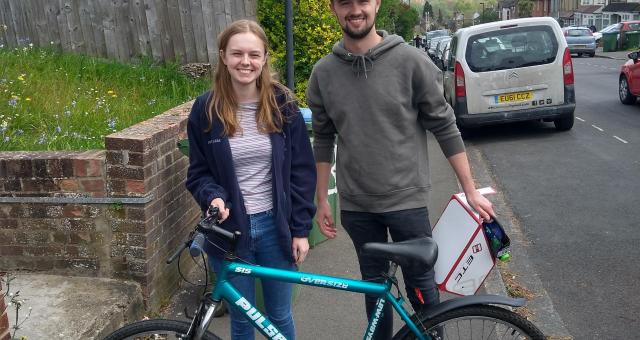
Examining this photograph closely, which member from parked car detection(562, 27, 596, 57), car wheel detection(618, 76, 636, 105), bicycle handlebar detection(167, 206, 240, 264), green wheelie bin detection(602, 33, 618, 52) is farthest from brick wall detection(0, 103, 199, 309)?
green wheelie bin detection(602, 33, 618, 52)

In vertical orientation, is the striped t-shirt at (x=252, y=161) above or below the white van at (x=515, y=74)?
above

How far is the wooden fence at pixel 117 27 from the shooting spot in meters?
7.90

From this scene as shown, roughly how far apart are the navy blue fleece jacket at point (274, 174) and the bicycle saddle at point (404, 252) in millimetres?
413

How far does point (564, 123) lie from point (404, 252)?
8826mm

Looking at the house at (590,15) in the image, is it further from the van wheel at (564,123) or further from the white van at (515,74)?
the white van at (515,74)

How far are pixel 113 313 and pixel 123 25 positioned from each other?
15.7 feet

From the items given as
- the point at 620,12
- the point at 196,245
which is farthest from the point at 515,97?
the point at 620,12

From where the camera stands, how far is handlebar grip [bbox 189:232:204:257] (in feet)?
8.33

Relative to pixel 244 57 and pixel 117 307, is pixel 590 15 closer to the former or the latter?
pixel 117 307

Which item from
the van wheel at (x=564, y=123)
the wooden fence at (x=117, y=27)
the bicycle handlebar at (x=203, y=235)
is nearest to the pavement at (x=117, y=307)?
the bicycle handlebar at (x=203, y=235)

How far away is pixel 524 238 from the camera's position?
600 cm

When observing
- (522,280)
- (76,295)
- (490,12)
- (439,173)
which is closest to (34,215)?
(76,295)

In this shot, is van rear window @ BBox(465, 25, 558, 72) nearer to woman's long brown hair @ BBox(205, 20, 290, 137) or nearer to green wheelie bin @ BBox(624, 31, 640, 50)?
woman's long brown hair @ BBox(205, 20, 290, 137)

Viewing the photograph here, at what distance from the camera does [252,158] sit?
9.72 ft
